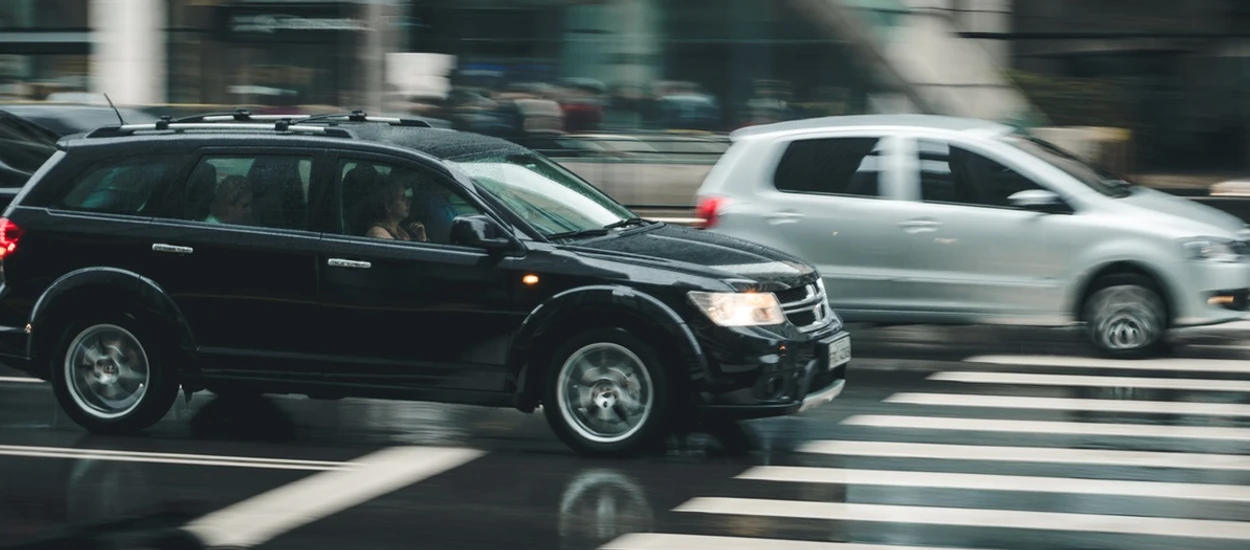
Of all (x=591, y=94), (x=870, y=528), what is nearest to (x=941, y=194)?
(x=870, y=528)

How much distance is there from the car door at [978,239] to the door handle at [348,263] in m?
4.58

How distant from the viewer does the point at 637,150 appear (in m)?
23.3

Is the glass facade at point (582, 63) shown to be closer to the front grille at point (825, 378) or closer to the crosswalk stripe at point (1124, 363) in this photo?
the crosswalk stripe at point (1124, 363)

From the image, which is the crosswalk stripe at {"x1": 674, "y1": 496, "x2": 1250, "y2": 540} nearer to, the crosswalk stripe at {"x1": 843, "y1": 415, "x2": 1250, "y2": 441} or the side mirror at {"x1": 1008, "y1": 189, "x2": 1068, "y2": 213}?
the crosswalk stripe at {"x1": 843, "y1": 415, "x2": 1250, "y2": 441}

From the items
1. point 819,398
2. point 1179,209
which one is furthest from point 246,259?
point 1179,209

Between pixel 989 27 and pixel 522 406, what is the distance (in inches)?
576

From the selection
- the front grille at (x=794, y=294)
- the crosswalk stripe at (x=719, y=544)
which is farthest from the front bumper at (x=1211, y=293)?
the crosswalk stripe at (x=719, y=544)

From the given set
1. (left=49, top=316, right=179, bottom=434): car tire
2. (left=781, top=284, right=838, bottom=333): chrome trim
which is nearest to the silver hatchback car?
(left=781, top=284, right=838, bottom=333): chrome trim

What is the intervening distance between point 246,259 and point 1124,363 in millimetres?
5670

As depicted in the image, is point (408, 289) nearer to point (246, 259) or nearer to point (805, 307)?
point (246, 259)

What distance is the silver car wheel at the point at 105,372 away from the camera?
29.9ft

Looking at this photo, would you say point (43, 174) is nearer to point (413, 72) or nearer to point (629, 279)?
point (629, 279)

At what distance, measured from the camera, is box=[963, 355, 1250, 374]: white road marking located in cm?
1141

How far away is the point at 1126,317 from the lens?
11.8 m
